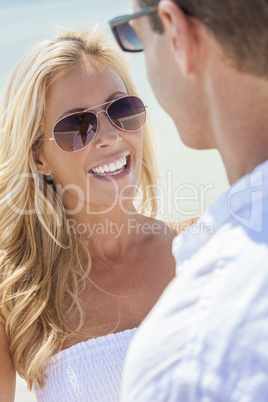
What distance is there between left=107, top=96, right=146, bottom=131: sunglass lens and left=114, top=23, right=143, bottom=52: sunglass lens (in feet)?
4.10

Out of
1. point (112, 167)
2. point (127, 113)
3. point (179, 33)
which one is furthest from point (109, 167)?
point (179, 33)

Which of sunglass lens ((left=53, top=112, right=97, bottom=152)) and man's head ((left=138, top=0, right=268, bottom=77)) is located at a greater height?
man's head ((left=138, top=0, right=268, bottom=77))

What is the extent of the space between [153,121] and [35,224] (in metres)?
6.35

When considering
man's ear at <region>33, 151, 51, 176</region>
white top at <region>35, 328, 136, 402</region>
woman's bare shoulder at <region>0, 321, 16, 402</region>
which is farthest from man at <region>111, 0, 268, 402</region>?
man's ear at <region>33, 151, 51, 176</region>

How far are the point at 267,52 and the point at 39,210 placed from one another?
2.01m

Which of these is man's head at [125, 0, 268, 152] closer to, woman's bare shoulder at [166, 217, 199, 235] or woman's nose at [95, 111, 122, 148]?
woman's nose at [95, 111, 122, 148]

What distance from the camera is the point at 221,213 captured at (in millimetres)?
925

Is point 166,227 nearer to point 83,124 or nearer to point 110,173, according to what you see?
point 110,173

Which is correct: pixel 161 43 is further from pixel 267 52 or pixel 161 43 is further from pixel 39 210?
pixel 39 210

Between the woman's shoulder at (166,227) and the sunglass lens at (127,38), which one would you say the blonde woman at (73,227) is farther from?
the sunglass lens at (127,38)

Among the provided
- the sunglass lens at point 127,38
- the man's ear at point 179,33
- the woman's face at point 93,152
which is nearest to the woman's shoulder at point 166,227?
the woman's face at point 93,152

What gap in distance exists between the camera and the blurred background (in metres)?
6.34

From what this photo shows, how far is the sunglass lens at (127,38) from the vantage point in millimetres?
1298

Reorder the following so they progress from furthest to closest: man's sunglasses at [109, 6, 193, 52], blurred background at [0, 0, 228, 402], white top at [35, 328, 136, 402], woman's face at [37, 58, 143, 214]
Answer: blurred background at [0, 0, 228, 402] → woman's face at [37, 58, 143, 214] → white top at [35, 328, 136, 402] → man's sunglasses at [109, 6, 193, 52]
